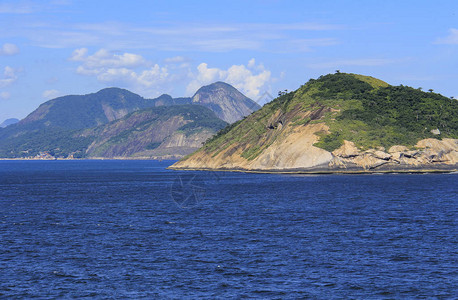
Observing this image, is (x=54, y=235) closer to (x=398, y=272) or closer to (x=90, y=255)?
(x=90, y=255)

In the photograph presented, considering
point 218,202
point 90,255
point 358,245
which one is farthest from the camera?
point 218,202

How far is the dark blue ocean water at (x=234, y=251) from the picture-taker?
4178 centimetres

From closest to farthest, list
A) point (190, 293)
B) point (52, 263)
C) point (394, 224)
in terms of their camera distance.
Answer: point (190, 293) < point (52, 263) < point (394, 224)

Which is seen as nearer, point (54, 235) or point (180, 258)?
point (180, 258)

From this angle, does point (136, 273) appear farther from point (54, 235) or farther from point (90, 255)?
point (54, 235)

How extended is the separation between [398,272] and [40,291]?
96.8ft

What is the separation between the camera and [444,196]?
375 feet

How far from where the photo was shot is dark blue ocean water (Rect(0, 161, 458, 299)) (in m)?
41.8

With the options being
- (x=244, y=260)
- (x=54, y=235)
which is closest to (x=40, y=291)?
(x=244, y=260)

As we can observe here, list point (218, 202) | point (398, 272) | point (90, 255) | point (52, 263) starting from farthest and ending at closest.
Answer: point (218, 202)
point (90, 255)
point (52, 263)
point (398, 272)

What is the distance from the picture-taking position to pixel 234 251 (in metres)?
56.1

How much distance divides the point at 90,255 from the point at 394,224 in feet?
137

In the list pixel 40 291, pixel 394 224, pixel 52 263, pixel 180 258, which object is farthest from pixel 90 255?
pixel 394 224

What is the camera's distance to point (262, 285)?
139 ft
